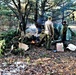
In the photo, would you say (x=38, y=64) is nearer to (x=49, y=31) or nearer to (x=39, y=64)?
(x=39, y=64)

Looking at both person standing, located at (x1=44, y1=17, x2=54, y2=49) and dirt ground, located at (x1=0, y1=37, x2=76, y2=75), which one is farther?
person standing, located at (x1=44, y1=17, x2=54, y2=49)

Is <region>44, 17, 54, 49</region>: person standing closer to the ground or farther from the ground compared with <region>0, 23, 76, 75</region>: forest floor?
farther from the ground

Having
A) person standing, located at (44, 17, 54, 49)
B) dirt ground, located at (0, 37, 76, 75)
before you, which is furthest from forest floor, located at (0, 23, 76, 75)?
person standing, located at (44, 17, 54, 49)

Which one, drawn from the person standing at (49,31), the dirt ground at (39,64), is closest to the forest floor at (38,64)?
the dirt ground at (39,64)

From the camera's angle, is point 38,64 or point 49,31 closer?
point 38,64

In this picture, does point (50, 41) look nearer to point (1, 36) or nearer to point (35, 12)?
point (1, 36)

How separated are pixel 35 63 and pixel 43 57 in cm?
126

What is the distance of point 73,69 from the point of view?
7.23m

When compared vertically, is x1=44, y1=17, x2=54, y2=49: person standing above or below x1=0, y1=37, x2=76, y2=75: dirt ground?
above

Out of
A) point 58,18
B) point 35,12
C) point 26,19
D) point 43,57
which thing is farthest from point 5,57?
point 58,18

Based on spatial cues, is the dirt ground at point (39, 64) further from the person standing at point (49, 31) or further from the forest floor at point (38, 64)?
the person standing at point (49, 31)

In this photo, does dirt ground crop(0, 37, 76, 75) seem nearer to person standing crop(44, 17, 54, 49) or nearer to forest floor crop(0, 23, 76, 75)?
forest floor crop(0, 23, 76, 75)

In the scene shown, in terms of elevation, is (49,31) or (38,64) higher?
(49,31)

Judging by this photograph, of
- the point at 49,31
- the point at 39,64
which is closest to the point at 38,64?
the point at 39,64
